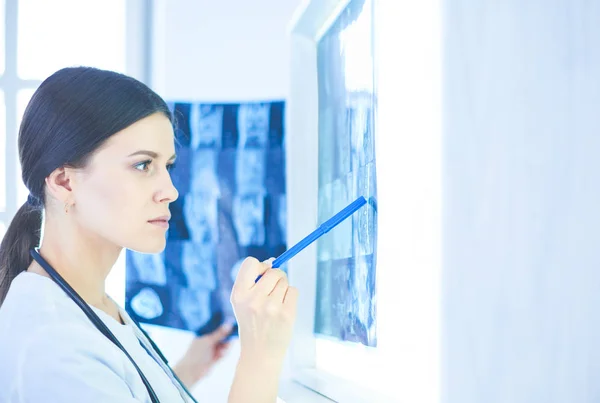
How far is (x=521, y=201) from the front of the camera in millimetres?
383

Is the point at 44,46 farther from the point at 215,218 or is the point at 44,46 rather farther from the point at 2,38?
the point at 215,218

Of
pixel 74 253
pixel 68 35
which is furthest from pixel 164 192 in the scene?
pixel 68 35

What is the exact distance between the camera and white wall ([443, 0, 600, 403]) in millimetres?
359

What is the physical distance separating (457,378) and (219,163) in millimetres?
1345

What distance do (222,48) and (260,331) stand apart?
1160mm

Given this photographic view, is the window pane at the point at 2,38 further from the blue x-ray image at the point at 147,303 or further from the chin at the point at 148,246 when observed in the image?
the chin at the point at 148,246

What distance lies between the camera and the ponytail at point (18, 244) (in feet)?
3.08

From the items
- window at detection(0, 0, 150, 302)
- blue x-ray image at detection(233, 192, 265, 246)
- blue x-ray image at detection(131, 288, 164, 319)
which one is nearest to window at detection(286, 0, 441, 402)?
blue x-ray image at detection(233, 192, 265, 246)

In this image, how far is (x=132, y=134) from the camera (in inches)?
33.5

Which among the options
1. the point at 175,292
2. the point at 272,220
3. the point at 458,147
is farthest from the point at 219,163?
the point at 458,147

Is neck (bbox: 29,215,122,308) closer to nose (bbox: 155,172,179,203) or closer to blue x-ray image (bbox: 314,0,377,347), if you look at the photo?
nose (bbox: 155,172,179,203)

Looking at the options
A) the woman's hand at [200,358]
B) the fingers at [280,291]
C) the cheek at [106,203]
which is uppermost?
the cheek at [106,203]

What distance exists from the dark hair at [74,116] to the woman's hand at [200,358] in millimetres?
417

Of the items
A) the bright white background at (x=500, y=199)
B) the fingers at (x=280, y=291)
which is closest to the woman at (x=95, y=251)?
the fingers at (x=280, y=291)
